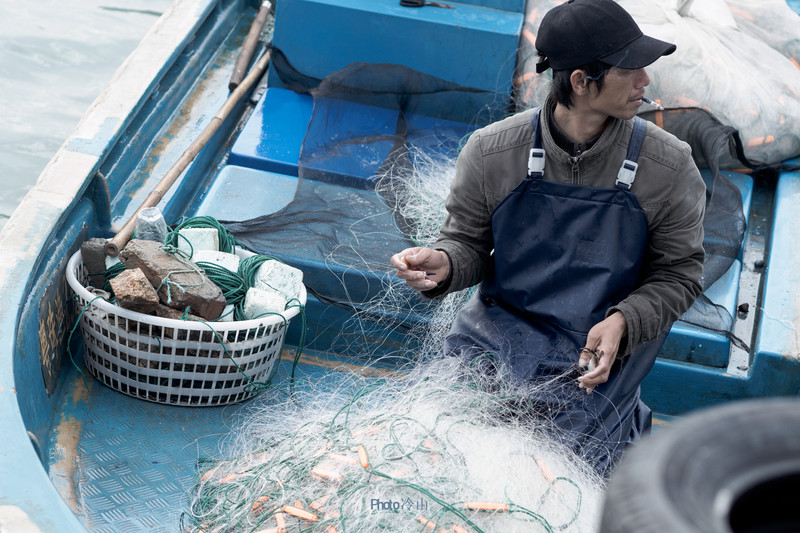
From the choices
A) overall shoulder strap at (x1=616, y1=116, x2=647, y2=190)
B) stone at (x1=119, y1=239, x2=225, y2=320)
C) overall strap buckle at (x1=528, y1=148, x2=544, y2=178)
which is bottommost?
stone at (x1=119, y1=239, x2=225, y2=320)

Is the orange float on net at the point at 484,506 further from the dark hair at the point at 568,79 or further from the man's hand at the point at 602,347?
the dark hair at the point at 568,79

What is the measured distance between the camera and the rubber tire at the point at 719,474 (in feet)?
3.00

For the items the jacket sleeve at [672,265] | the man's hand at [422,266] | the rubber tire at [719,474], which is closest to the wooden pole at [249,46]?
the man's hand at [422,266]

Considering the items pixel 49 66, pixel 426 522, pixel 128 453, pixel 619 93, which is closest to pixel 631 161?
pixel 619 93

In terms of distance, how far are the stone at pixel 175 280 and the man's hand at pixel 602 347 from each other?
4.47ft

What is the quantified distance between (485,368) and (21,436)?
1.45 m

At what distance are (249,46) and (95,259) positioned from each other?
2619 millimetres

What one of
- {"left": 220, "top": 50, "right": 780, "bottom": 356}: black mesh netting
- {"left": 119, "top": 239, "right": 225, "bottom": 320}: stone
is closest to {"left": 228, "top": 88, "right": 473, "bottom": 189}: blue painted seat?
{"left": 220, "top": 50, "right": 780, "bottom": 356}: black mesh netting

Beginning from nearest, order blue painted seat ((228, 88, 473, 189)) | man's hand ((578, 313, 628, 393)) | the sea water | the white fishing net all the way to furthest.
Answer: man's hand ((578, 313, 628, 393)) < blue painted seat ((228, 88, 473, 189)) < the white fishing net < the sea water

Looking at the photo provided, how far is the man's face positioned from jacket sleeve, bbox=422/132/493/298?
1.38ft

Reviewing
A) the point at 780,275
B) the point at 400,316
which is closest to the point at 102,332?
the point at 400,316

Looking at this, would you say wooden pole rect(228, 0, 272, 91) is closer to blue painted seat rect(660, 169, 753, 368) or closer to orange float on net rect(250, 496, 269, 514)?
blue painted seat rect(660, 169, 753, 368)

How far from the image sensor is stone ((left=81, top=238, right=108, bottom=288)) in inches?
126

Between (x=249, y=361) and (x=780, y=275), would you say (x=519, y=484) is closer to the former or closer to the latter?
(x=249, y=361)
